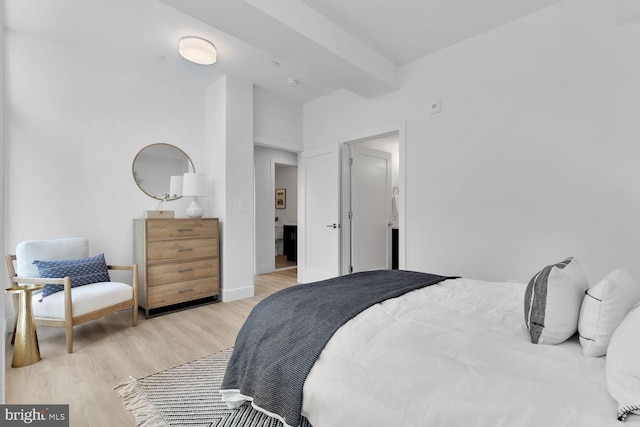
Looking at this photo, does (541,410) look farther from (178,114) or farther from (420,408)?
(178,114)

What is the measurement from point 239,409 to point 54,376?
1.39m

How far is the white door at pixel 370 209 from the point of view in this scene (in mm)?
4426

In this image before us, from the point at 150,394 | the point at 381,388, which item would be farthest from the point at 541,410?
the point at 150,394

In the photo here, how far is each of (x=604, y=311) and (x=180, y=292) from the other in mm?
3483

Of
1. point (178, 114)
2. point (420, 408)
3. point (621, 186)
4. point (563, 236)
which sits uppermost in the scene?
point (178, 114)

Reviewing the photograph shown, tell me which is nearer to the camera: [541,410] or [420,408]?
[541,410]

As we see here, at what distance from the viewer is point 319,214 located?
178 inches

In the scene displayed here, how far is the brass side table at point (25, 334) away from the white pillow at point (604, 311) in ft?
10.7

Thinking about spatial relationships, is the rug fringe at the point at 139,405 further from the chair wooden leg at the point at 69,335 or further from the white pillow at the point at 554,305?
the white pillow at the point at 554,305

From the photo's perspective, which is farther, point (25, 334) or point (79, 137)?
point (79, 137)

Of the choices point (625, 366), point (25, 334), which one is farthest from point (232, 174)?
point (625, 366)

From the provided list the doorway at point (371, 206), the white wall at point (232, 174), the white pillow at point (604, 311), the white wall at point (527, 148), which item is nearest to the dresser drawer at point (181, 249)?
the white wall at point (232, 174)

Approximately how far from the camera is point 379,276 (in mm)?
2211

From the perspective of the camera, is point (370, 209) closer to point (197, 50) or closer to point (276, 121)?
point (276, 121)
